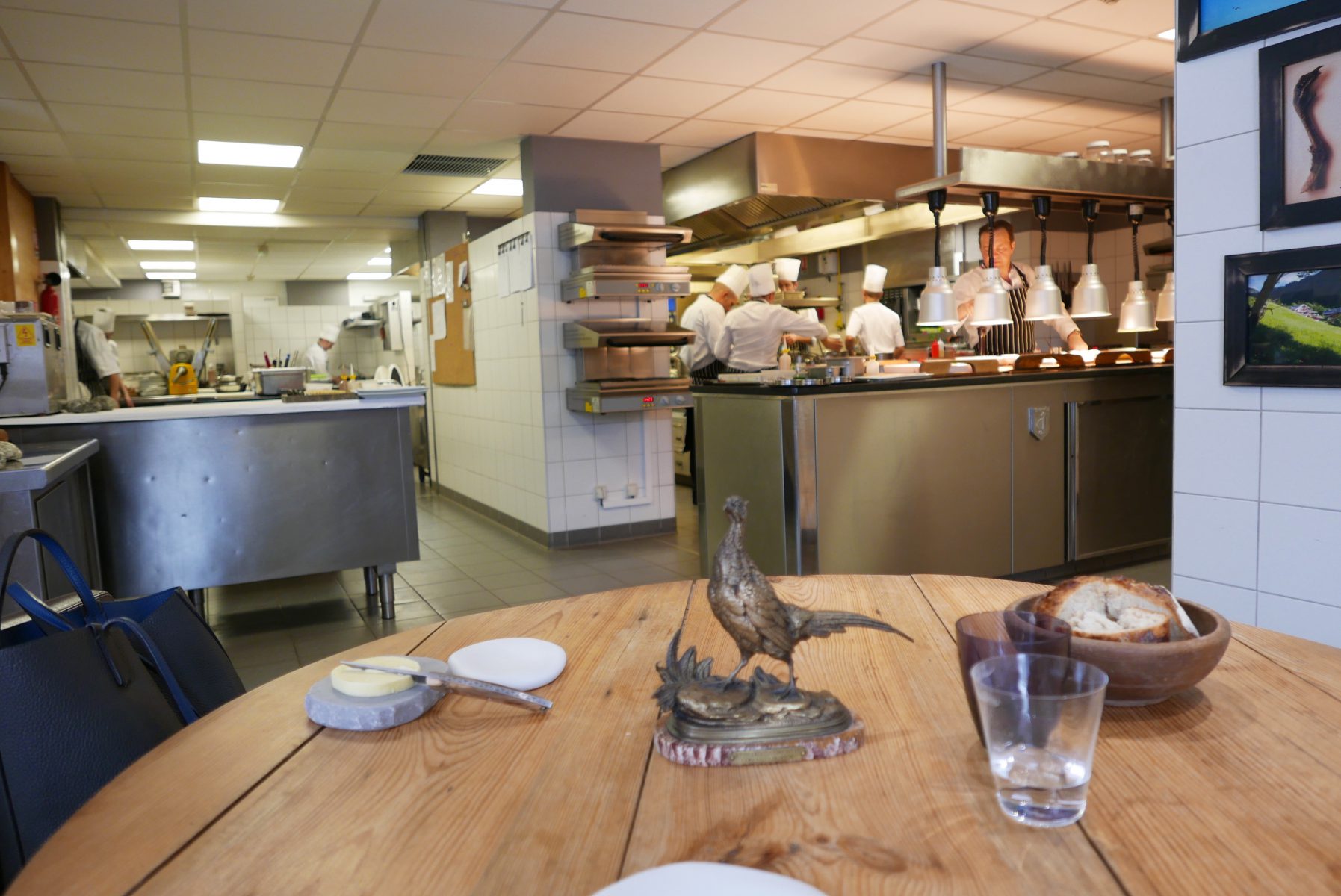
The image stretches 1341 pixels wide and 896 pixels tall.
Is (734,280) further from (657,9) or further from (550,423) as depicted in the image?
(657,9)

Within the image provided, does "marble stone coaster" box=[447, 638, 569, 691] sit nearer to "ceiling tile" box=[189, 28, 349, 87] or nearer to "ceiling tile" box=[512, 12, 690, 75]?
"ceiling tile" box=[512, 12, 690, 75]

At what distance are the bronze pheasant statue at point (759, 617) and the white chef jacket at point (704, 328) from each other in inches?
233

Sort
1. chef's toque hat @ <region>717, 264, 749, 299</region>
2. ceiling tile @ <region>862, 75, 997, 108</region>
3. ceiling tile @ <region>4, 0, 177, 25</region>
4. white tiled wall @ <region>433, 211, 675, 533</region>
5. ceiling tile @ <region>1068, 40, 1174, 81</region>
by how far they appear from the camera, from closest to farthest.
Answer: ceiling tile @ <region>4, 0, 177, 25</region>
ceiling tile @ <region>1068, 40, 1174, 81</region>
ceiling tile @ <region>862, 75, 997, 108</region>
white tiled wall @ <region>433, 211, 675, 533</region>
chef's toque hat @ <region>717, 264, 749, 299</region>


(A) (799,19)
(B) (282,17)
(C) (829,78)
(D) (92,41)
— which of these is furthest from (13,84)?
(C) (829,78)

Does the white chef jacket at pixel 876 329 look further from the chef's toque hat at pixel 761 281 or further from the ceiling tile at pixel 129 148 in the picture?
the ceiling tile at pixel 129 148

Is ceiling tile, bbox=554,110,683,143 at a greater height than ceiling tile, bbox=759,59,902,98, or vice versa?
ceiling tile, bbox=759,59,902,98

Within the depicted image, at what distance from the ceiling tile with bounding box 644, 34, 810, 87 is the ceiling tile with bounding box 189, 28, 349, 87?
155cm

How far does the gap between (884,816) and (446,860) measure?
344mm

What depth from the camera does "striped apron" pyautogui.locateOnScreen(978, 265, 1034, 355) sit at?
7262 mm

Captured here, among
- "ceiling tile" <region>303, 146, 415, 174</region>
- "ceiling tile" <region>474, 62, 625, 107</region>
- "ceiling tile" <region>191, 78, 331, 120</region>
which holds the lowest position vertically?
"ceiling tile" <region>303, 146, 415, 174</region>

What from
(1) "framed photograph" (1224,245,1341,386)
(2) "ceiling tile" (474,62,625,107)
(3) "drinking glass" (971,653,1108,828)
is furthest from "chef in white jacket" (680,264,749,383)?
(3) "drinking glass" (971,653,1108,828)

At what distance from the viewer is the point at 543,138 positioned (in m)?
5.87

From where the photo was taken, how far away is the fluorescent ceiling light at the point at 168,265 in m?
11.5

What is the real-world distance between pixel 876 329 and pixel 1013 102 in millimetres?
2346
